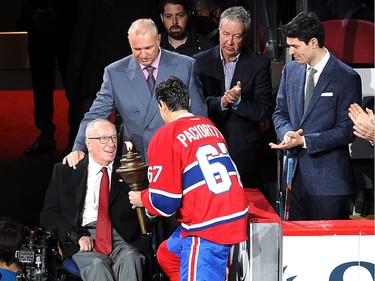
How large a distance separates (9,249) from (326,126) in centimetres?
207

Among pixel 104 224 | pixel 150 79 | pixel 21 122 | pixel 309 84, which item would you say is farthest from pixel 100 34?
pixel 309 84

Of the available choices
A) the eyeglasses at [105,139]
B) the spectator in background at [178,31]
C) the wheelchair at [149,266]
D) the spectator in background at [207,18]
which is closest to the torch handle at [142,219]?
the wheelchair at [149,266]

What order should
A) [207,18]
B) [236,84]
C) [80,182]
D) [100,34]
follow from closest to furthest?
[80,182] → [236,84] → [100,34] → [207,18]

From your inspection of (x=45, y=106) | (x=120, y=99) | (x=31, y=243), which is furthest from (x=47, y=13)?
(x=31, y=243)

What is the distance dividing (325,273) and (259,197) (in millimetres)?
853

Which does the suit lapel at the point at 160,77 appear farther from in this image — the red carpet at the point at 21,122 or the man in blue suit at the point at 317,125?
the red carpet at the point at 21,122

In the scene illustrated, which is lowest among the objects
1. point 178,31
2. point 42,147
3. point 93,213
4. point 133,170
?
point 42,147

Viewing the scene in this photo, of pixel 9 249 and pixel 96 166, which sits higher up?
pixel 96 166

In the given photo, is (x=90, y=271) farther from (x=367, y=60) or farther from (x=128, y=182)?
(x=367, y=60)

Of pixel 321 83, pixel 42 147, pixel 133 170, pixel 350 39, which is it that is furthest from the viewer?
pixel 42 147

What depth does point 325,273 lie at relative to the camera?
5609mm

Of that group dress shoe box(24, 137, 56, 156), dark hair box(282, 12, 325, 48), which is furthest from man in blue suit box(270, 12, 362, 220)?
dress shoe box(24, 137, 56, 156)

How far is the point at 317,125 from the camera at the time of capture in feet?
20.6

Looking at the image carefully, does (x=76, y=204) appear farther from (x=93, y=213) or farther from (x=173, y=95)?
(x=173, y=95)
